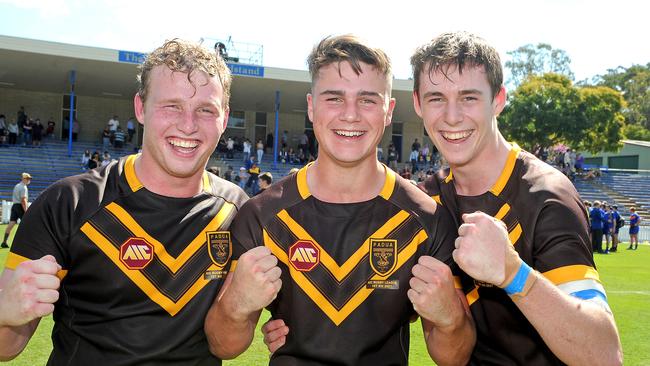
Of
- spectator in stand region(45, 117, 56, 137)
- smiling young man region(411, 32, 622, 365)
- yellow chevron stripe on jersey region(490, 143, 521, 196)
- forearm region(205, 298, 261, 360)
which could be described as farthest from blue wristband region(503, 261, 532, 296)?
spectator in stand region(45, 117, 56, 137)

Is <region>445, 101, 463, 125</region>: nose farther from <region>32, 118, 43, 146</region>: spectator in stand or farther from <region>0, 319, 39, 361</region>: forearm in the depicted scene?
<region>32, 118, 43, 146</region>: spectator in stand

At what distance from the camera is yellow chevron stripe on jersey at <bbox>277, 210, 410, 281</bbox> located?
9.86 ft

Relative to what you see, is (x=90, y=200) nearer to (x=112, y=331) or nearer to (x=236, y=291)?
(x=112, y=331)

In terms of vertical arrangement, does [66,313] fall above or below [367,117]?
below

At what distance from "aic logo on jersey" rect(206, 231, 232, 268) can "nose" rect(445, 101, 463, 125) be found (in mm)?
1478

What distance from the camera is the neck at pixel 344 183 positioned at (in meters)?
3.16

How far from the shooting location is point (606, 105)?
40156 millimetres

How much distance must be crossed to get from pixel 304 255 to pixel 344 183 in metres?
0.50

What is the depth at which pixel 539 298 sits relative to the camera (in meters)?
2.41

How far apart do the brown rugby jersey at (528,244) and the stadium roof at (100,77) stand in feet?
68.3

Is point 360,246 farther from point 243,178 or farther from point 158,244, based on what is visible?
point 243,178

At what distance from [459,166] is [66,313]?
2.45m

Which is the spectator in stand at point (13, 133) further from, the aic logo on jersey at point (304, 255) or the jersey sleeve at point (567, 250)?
the jersey sleeve at point (567, 250)

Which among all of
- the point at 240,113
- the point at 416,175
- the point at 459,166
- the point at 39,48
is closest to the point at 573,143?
the point at 416,175
